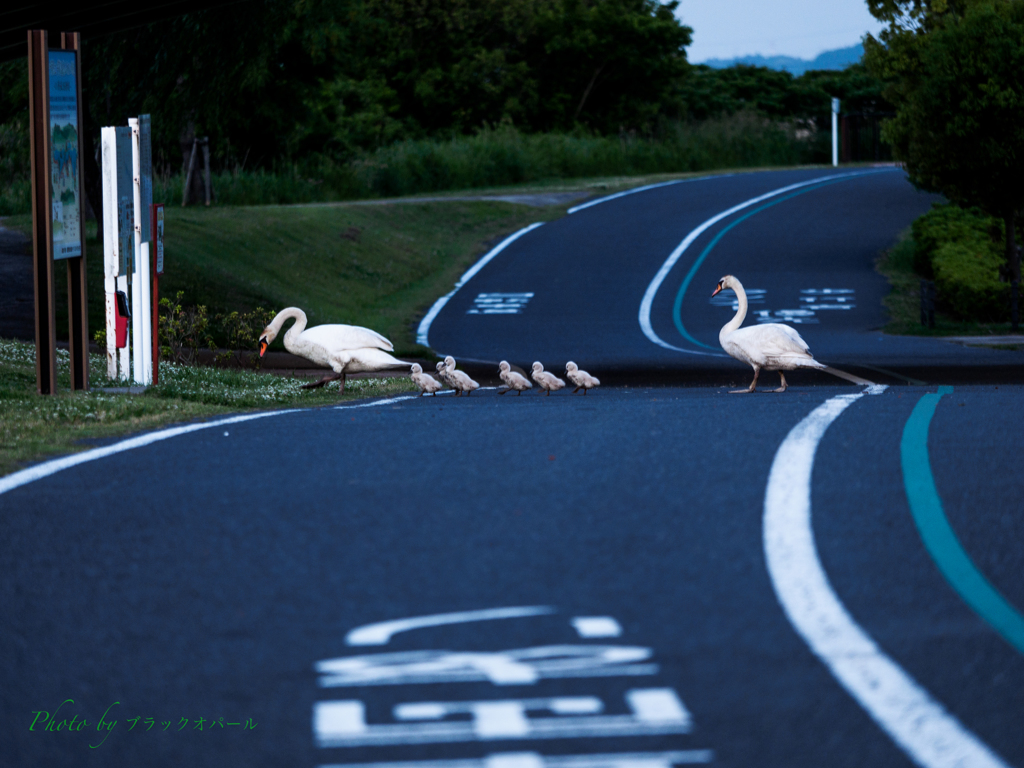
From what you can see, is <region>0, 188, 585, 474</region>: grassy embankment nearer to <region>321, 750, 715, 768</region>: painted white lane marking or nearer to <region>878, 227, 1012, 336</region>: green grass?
<region>321, 750, 715, 768</region>: painted white lane marking

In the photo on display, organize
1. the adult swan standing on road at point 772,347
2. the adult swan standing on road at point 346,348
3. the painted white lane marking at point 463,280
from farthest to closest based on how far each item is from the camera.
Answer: the painted white lane marking at point 463,280
the adult swan standing on road at point 346,348
the adult swan standing on road at point 772,347

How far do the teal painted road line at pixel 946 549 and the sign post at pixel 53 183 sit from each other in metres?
6.96

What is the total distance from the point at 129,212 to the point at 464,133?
55.3 metres

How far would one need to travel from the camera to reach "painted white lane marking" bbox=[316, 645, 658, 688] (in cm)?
362

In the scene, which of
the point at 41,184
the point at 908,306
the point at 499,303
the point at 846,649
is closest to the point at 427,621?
the point at 846,649

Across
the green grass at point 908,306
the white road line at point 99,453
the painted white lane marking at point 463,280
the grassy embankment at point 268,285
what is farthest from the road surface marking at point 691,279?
the white road line at point 99,453

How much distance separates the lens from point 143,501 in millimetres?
5680

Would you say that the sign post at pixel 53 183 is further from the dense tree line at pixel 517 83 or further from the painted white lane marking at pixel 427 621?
the dense tree line at pixel 517 83

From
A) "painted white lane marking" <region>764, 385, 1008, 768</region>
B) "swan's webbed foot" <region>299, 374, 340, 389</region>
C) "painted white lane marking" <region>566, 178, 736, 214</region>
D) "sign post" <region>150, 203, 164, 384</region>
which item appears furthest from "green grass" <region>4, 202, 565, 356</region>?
"painted white lane marking" <region>764, 385, 1008, 768</region>

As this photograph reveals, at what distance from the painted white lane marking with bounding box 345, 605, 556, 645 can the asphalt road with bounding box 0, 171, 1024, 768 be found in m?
0.01

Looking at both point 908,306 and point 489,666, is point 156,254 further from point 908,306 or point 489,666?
point 908,306

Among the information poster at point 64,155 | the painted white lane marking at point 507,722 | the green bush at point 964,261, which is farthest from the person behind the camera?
the green bush at point 964,261

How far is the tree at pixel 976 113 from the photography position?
967 inches

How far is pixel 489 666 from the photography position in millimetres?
3705
